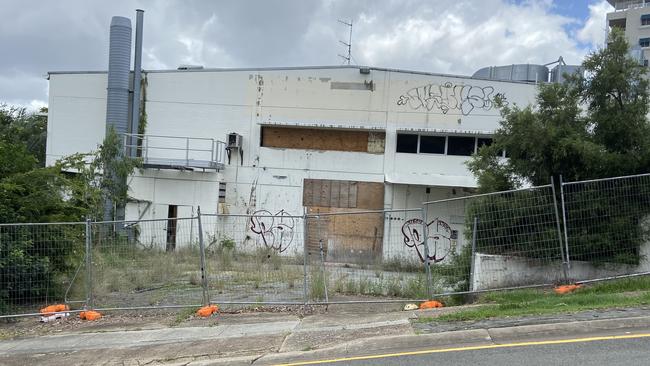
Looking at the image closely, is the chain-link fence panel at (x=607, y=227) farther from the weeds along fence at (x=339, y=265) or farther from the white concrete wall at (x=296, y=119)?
the white concrete wall at (x=296, y=119)

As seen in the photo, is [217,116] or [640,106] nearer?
[640,106]

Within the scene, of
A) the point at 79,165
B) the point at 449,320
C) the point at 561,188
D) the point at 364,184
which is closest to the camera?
the point at 449,320

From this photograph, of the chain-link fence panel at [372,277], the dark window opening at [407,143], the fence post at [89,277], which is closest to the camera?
the fence post at [89,277]

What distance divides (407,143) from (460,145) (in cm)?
243

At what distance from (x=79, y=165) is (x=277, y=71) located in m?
14.1

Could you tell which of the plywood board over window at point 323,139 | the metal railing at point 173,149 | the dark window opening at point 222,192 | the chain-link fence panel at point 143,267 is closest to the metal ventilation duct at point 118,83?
the metal railing at point 173,149

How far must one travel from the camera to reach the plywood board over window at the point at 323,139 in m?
25.9

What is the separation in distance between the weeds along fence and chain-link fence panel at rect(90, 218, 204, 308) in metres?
0.02

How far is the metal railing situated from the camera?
2572 cm

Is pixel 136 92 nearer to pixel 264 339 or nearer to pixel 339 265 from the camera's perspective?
pixel 339 265

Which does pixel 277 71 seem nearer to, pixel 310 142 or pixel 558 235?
pixel 310 142

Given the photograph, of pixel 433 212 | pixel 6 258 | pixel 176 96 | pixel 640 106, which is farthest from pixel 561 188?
pixel 176 96

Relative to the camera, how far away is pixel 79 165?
540 inches

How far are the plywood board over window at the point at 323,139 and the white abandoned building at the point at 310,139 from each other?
0.05 m
